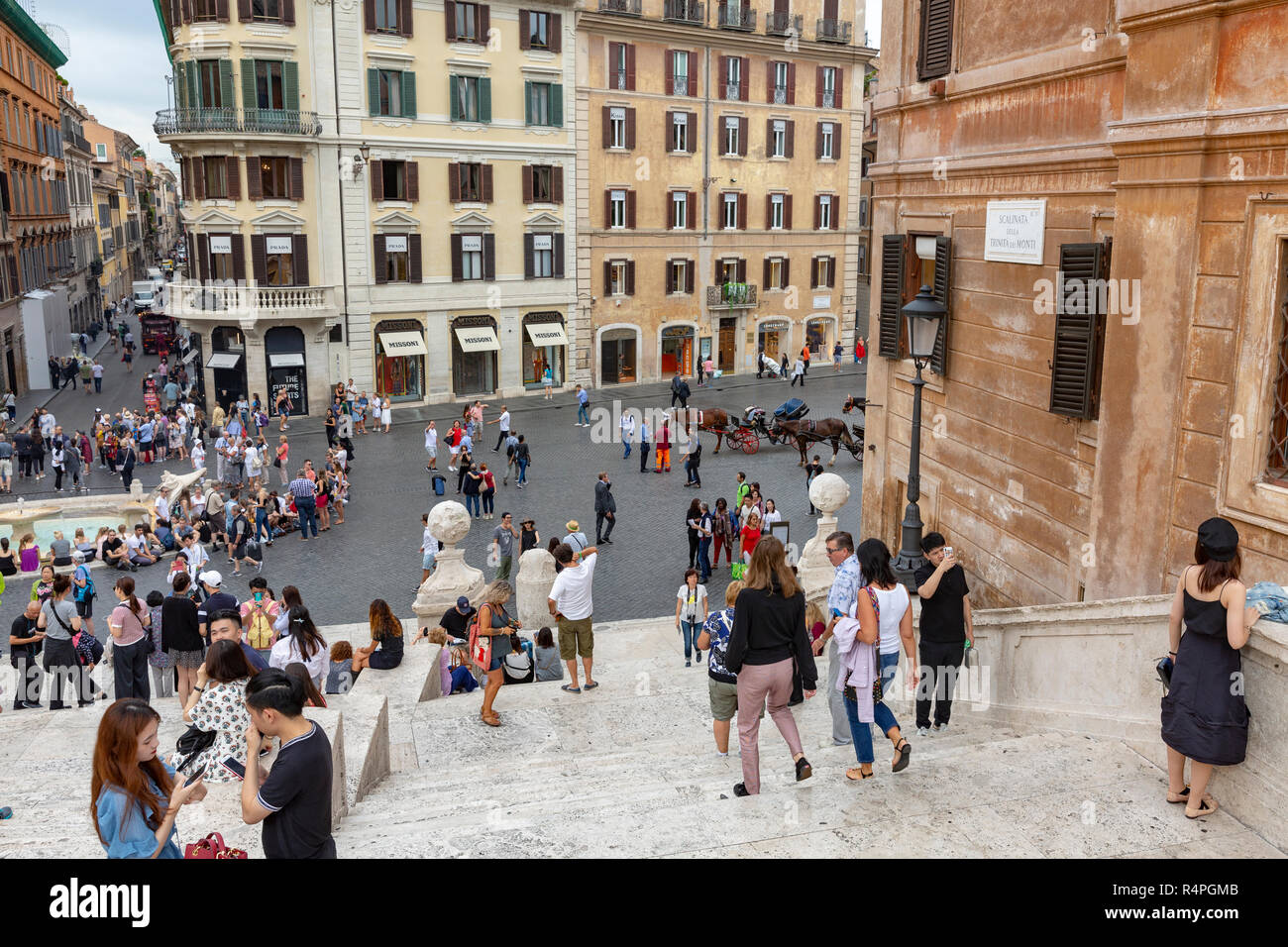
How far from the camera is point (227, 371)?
110 feet

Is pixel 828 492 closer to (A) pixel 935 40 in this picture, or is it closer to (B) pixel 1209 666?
(A) pixel 935 40

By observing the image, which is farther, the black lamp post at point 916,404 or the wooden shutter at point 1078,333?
the black lamp post at point 916,404

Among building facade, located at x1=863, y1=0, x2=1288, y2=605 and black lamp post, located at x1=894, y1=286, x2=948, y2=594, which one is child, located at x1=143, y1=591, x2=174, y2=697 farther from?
building facade, located at x1=863, y1=0, x2=1288, y2=605

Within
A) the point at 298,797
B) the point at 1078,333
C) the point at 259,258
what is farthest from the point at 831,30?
the point at 298,797

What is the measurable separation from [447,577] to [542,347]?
2553 cm

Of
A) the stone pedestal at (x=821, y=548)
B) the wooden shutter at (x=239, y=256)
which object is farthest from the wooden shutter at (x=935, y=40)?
the wooden shutter at (x=239, y=256)

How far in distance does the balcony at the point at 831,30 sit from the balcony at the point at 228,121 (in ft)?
65.0

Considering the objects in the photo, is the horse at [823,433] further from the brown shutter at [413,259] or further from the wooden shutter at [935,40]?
the wooden shutter at [935,40]

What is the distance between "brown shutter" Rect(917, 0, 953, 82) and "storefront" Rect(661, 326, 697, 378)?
95.1 ft

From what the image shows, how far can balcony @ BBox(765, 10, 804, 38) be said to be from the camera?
3991 cm

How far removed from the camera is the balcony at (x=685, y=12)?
124ft

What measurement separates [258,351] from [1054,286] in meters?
28.0

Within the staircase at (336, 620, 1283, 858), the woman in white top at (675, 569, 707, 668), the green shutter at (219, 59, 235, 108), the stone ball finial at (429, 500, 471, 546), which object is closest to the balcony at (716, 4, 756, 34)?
the green shutter at (219, 59, 235, 108)
